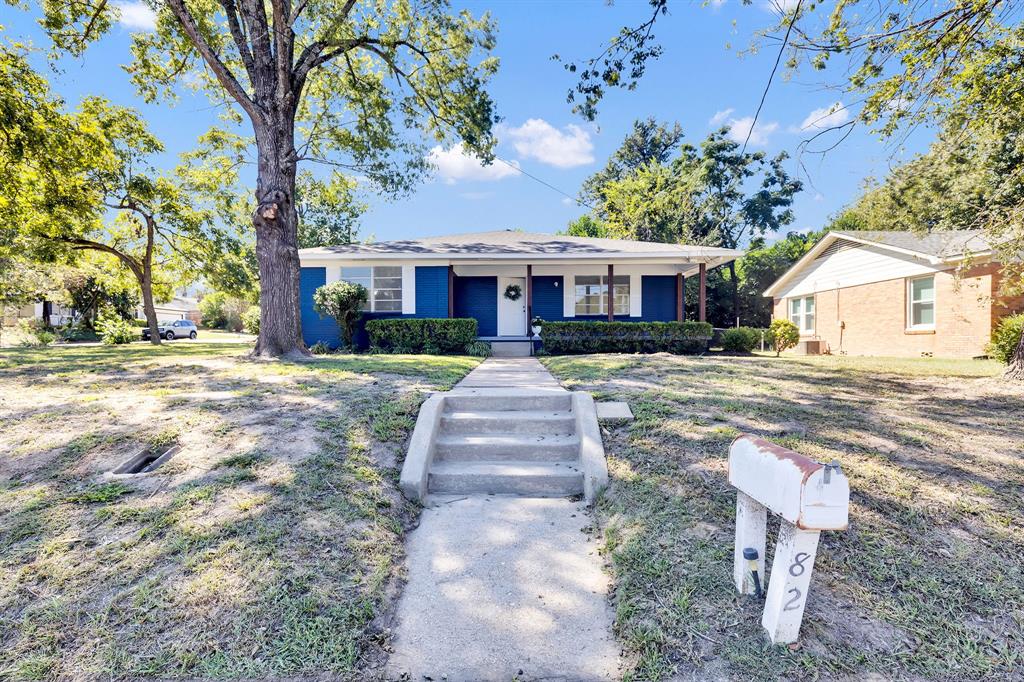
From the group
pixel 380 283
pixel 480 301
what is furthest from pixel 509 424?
pixel 480 301

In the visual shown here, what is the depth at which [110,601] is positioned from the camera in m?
2.23

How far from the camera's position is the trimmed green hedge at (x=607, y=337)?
12.2 metres

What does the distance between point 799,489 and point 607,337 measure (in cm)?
1047

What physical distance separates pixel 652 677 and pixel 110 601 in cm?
249

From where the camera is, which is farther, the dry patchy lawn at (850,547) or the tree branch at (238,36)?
the tree branch at (238,36)

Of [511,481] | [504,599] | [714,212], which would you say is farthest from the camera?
[714,212]

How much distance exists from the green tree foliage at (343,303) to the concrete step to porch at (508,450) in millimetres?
9246

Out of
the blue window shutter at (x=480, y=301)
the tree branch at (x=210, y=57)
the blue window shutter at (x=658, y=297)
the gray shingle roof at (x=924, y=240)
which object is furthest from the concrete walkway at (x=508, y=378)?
the gray shingle roof at (x=924, y=240)

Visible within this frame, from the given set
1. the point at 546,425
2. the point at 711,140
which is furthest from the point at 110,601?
the point at 711,140

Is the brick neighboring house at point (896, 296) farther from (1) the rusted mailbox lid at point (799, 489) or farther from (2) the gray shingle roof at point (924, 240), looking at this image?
(1) the rusted mailbox lid at point (799, 489)

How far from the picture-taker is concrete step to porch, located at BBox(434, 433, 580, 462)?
396 cm

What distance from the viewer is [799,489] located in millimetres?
1787

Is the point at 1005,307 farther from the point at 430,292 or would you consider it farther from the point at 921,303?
the point at 430,292

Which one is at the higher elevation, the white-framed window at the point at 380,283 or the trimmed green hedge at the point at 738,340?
the white-framed window at the point at 380,283
